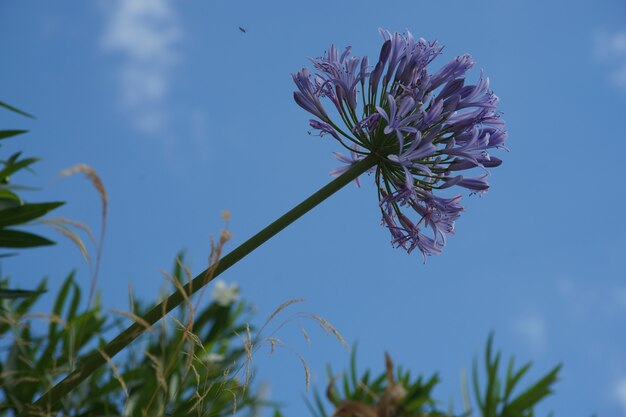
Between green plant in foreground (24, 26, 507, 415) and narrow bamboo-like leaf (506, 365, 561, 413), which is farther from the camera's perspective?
narrow bamboo-like leaf (506, 365, 561, 413)

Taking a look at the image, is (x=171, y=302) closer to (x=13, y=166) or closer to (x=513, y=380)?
(x=13, y=166)

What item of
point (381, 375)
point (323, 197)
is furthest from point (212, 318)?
point (323, 197)

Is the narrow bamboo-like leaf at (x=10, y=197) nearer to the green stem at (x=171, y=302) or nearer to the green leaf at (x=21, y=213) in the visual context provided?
the green leaf at (x=21, y=213)

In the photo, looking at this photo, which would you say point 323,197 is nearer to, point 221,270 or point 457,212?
point 221,270

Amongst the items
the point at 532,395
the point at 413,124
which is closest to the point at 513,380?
the point at 532,395

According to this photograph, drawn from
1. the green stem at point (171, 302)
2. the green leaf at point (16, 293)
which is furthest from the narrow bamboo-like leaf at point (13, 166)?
the green stem at point (171, 302)

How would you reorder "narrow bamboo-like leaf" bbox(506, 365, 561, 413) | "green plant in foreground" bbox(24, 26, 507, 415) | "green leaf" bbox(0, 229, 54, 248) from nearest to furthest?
"green plant in foreground" bbox(24, 26, 507, 415) → "green leaf" bbox(0, 229, 54, 248) → "narrow bamboo-like leaf" bbox(506, 365, 561, 413)

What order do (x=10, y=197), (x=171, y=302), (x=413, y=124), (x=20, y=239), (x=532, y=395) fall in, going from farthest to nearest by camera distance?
(x=532, y=395)
(x=10, y=197)
(x=20, y=239)
(x=413, y=124)
(x=171, y=302)

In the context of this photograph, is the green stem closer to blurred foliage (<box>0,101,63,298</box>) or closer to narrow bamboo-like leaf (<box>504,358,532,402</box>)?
blurred foliage (<box>0,101,63,298</box>)

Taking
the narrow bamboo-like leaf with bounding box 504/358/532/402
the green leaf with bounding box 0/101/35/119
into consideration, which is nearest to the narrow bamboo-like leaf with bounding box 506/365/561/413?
the narrow bamboo-like leaf with bounding box 504/358/532/402
